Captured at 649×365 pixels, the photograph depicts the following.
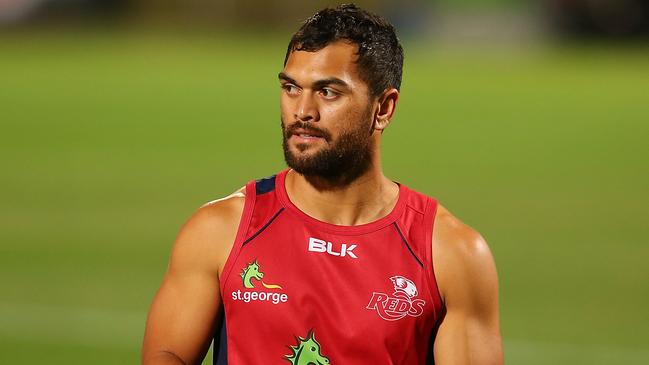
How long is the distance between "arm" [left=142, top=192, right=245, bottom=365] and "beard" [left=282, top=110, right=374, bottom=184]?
37 cm

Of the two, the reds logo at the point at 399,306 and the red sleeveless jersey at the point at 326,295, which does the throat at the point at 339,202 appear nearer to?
the red sleeveless jersey at the point at 326,295

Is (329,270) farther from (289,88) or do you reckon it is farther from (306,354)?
(289,88)

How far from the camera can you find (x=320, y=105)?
4.95 meters

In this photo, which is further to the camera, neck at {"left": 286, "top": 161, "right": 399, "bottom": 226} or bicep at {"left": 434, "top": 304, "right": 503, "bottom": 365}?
neck at {"left": 286, "top": 161, "right": 399, "bottom": 226}

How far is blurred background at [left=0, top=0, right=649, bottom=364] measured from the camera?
11250 mm

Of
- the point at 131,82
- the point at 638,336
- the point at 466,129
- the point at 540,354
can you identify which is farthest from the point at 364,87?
the point at 131,82

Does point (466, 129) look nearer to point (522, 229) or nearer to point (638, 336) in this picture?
point (522, 229)

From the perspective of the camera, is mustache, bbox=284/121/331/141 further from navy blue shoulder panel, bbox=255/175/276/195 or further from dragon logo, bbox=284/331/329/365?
dragon logo, bbox=284/331/329/365

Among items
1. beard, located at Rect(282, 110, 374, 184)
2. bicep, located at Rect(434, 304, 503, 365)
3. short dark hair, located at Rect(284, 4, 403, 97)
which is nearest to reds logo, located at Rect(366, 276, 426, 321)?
bicep, located at Rect(434, 304, 503, 365)

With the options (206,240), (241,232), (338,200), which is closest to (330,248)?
(338,200)

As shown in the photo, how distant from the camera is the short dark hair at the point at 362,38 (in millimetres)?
4980

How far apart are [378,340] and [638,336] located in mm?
6111

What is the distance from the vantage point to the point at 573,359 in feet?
33.0

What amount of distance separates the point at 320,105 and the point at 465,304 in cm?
83
